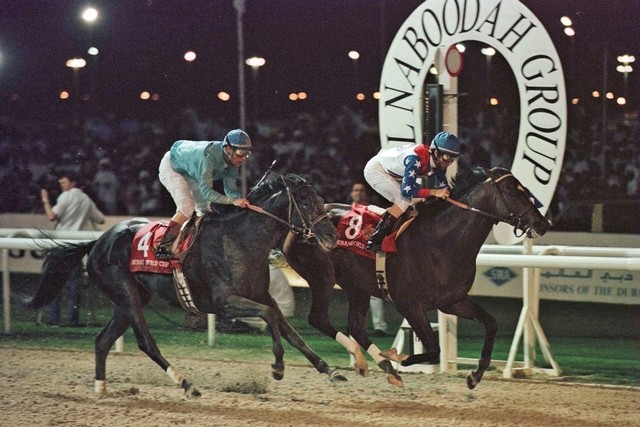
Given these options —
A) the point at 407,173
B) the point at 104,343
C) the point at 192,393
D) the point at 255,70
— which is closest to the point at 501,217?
the point at 407,173

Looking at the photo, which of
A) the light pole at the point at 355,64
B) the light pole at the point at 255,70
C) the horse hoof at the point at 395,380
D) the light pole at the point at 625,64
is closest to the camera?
the horse hoof at the point at 395,380

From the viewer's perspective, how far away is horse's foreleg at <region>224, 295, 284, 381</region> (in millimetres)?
5504

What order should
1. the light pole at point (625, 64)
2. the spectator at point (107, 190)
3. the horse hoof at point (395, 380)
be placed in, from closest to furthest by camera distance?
the horse hoof at point (395, 380)
the light pole at point (625, 64)
the spectator at point (107, 190)

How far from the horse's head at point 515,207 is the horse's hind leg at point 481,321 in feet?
1.77

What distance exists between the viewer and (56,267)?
6555mm

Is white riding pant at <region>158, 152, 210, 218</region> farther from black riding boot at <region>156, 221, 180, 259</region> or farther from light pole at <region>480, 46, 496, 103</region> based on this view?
light pole at <region>480, 46, 496, 103</region>

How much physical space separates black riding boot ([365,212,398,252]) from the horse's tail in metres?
1.78

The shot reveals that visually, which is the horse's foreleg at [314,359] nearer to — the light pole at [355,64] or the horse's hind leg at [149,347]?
the horse's hind leg at [149,347]

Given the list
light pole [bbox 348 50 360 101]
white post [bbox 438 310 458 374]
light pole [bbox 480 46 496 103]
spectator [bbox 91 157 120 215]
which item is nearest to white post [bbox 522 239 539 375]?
white post [bbox 438 310 458 374]

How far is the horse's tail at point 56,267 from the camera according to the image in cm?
654

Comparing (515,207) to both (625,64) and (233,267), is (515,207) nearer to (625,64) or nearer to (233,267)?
(233,267)

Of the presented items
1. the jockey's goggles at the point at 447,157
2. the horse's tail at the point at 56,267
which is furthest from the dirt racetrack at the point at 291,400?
the jockey's goggles at the point at 447,157

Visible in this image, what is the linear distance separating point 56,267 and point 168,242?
1060 millimetres

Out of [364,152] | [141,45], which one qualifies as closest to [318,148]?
[364,152]
